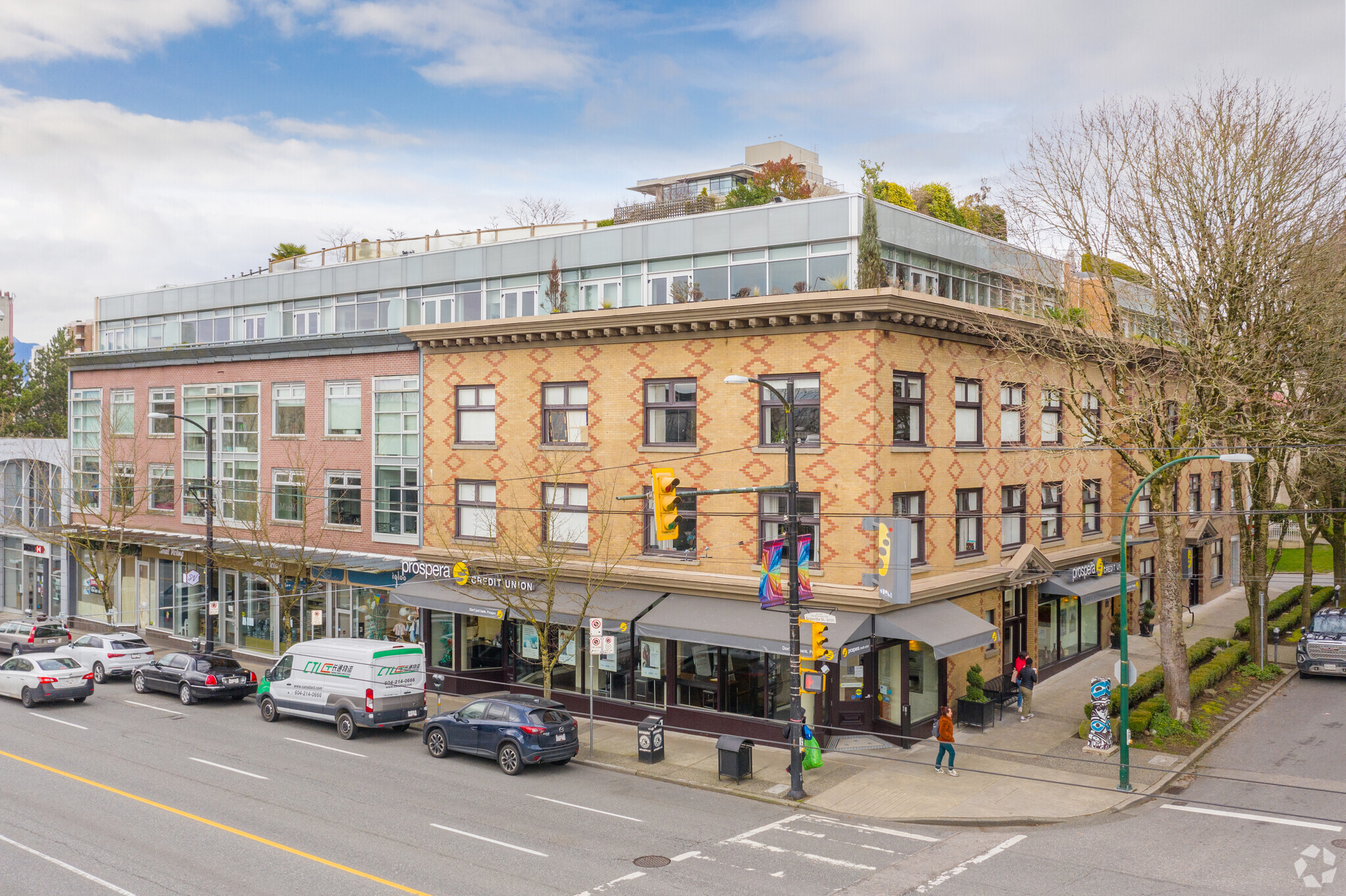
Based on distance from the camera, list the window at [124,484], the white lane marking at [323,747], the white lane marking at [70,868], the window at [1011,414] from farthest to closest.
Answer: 1. the window at [124,484]
2. the window at [1011,414]
3. the white lane marking at [323,747]
4. the white lane marking at [70,868]

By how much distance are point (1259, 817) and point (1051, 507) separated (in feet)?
46.5

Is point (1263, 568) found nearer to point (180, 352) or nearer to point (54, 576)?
point (180, 352)

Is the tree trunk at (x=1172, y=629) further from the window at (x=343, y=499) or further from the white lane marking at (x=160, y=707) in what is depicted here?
the white lane marking at (x=160, y=707)

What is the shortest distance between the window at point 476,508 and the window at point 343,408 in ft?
21.0

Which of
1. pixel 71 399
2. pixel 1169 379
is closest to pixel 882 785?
pixel 1169 379

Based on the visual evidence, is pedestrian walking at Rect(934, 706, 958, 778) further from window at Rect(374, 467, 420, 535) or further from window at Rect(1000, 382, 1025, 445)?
window at Rect(374, 467, 420, 535)

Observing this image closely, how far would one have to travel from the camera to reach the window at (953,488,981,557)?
2727 cm

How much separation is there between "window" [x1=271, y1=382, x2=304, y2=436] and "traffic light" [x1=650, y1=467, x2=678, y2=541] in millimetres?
22219

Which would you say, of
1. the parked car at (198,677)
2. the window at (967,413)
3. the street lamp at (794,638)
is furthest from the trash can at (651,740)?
the parked car at (198,677)

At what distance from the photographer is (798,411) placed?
82.9 ft

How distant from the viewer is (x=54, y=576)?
5050cm

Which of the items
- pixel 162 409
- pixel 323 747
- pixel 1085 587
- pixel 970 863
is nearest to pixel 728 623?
pixel 970 863

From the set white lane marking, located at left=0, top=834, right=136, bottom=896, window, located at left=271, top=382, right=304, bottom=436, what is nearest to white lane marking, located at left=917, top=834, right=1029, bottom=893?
white lane marking, located at left=0, top=834, right=136, bottom=896

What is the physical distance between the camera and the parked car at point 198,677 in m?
30.3
